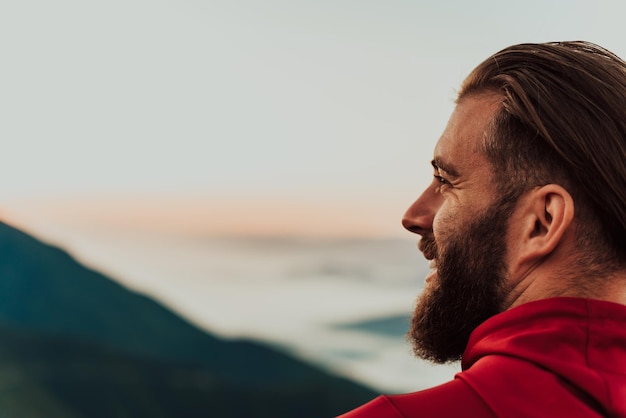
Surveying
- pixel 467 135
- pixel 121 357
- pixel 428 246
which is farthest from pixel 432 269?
pixel 121 357

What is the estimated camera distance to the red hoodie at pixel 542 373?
0.67 m

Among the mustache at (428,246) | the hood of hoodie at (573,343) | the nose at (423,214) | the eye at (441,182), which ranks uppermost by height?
the eye at (441,182)

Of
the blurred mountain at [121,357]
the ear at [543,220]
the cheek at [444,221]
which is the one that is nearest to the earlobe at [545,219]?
the ear at [543,220]

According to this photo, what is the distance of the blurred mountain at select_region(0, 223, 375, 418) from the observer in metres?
2.25

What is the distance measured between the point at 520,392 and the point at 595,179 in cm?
23

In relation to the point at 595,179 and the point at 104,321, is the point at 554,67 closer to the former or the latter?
the point at 595,179

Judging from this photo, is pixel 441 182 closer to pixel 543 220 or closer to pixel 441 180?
pixel 441 180

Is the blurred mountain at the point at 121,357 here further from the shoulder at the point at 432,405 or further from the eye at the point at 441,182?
the shoulder at the point at 432,405

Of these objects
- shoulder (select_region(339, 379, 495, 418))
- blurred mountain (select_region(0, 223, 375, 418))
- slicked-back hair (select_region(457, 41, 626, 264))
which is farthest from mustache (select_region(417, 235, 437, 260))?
blurred mountain (select_region(0, 223, 375, 418))

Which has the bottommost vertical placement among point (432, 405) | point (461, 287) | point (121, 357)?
point (432, 405)

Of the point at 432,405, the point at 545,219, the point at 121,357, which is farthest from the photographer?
the point at 121,357

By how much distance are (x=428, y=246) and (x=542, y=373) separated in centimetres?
28

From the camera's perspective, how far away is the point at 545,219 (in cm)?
78

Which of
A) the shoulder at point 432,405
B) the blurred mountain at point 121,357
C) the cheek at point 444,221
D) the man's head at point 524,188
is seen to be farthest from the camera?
the blurred mountain at point 121,357
